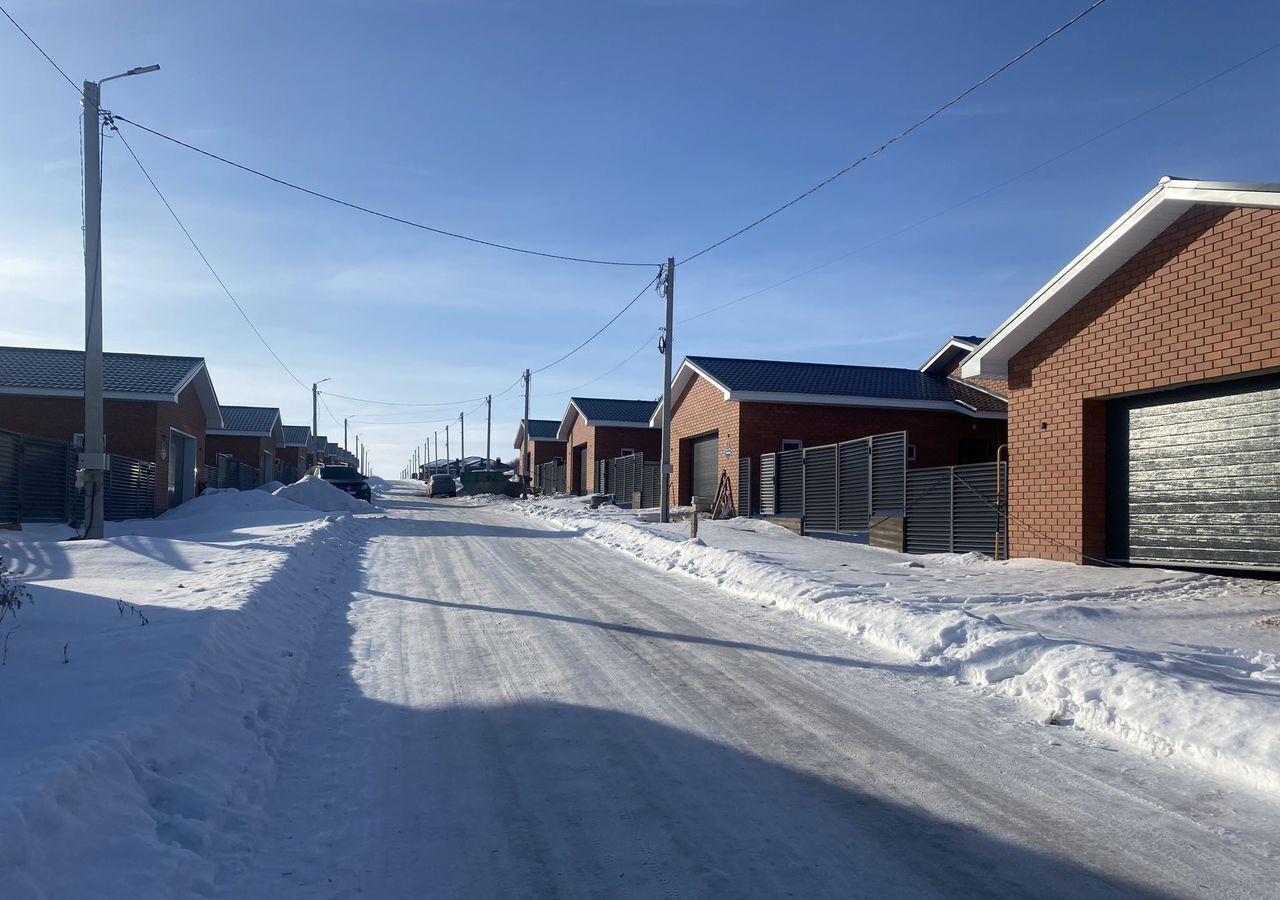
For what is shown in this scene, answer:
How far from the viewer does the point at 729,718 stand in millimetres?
6523

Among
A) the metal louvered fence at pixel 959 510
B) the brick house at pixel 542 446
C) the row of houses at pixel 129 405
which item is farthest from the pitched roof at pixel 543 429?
the metal louvered fence at pixel 959 510

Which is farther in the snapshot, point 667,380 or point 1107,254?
point 667,380

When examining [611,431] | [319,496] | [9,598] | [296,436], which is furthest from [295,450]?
[9,598]

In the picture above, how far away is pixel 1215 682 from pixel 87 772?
7233 mm

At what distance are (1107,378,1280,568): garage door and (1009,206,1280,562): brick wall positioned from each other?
0.31 m

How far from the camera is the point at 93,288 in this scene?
49.5 ft

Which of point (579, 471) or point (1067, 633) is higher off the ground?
point (579, 471)

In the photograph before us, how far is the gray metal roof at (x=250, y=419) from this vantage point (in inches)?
2041

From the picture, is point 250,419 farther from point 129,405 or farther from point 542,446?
point 129,405

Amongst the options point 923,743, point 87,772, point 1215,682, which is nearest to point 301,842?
point 87,772

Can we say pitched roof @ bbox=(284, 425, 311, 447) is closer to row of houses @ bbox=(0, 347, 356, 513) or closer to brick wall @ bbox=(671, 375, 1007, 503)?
row of houses @ bbox=(0, 347, 356, 513)

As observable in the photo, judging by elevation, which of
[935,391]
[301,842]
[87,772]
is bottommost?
[301,842]

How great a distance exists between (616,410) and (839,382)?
19232 millimetres

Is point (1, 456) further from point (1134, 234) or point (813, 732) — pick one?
point (1134, 234)
